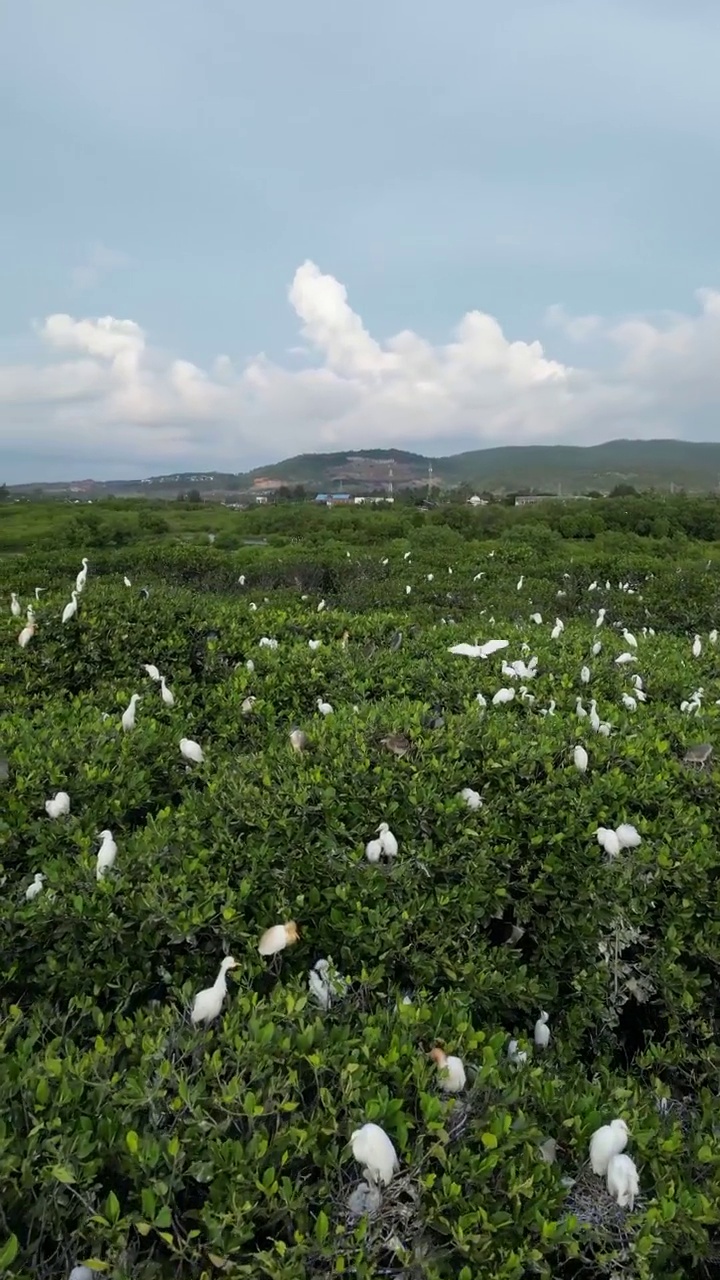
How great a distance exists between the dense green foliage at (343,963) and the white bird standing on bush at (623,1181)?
6 cm

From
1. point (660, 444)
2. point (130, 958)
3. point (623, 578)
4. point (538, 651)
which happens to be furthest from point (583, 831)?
point (660, 444)

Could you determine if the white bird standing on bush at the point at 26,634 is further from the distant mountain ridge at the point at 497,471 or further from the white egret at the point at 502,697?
the distant mountain ridge at the point at 497,471

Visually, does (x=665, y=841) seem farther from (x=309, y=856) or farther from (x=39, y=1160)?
(x=39, y=1160)

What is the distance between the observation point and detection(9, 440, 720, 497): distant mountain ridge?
132750 mm

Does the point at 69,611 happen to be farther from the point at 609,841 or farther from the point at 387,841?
the point at 609,841

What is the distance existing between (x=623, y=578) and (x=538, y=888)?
12650 millimetres

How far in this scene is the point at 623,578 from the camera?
14633 millimetres

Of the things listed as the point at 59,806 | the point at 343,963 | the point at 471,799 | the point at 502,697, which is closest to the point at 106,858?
the point at 59,806

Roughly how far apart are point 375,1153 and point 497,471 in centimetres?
16983

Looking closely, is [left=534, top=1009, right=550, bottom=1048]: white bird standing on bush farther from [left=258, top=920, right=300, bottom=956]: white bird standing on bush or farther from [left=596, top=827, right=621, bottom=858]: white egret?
[left=258, top=920, right=300, bottom=956]: white bird standing on bush

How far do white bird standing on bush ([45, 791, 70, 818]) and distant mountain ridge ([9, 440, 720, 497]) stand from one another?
4763 inches

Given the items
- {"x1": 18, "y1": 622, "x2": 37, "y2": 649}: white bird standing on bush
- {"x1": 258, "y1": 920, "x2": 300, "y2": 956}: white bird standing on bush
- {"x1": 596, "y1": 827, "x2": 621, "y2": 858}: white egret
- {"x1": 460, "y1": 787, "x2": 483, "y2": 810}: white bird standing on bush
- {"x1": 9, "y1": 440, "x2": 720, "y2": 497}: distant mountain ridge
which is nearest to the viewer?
{"x1": 258, "y1": 920, "x2": 300, "y2": 956}: white bird standing on bush

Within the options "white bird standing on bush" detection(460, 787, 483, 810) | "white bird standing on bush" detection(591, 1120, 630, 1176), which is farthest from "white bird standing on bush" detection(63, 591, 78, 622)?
"white bird standing on bush" detection(591, 1120, 630, 1176)

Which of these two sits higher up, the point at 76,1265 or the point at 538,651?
the point at 538,651
